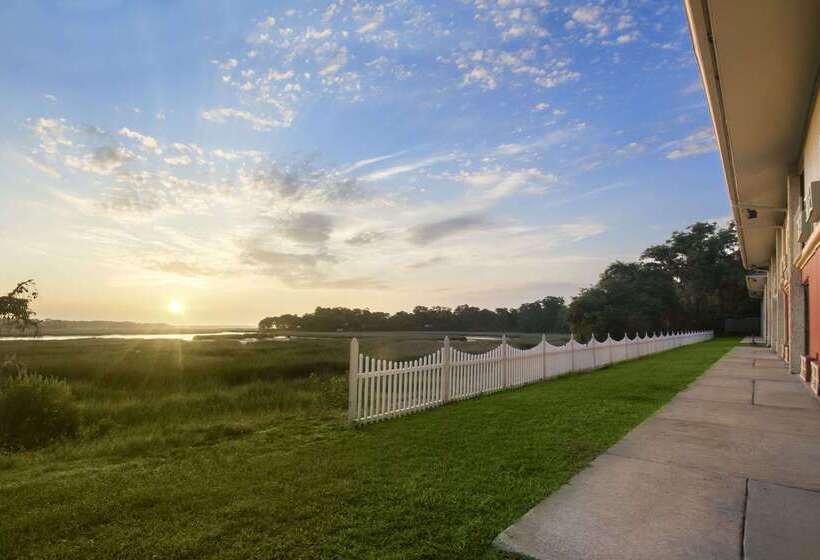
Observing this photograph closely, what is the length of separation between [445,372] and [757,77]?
22.4 feet

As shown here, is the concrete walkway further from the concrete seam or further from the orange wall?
the orange wall

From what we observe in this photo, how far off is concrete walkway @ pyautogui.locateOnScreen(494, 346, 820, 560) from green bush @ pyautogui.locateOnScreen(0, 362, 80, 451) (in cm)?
860

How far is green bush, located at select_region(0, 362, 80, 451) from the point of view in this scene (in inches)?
314

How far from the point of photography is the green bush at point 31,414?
797 centimetres

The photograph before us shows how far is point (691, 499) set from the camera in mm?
3832

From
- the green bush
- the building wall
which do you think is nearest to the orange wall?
the building wall

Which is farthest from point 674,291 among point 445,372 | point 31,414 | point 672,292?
point 31,414

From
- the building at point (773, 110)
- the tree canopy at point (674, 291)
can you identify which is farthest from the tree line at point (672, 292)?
A: the building at point (773, 110)

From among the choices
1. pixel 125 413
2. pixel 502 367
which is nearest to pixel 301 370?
pixel 125 413

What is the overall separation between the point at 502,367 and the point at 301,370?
50.2ft

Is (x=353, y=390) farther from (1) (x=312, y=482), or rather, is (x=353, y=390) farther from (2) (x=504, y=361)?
(2) (x=504, y=361)

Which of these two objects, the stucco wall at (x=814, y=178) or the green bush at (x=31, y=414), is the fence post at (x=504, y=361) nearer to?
the stucco wall at (x=814, y=178)

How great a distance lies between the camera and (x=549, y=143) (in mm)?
12445

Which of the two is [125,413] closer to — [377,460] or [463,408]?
[463,408]
